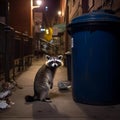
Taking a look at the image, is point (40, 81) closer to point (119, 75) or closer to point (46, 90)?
point (46, 90)

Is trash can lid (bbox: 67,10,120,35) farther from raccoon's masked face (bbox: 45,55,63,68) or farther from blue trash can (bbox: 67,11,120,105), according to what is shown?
raccoon's masked face (bbox: 45,55,63,68)

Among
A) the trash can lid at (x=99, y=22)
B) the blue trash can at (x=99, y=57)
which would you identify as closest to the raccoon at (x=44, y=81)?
the blue trash can at (x=99, y=57)

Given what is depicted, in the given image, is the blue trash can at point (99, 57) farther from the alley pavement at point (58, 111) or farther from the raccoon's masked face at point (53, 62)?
the raccoon's masked face at point (53, 62)

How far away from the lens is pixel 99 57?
589cm

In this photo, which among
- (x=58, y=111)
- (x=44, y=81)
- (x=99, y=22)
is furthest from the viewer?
(x=44, y=81)

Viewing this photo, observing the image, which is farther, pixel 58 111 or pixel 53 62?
pixel 53 62

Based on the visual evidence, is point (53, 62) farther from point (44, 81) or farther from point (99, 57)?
point (99, 57)

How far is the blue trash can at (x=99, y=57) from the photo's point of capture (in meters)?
5.87

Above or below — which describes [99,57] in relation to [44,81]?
above

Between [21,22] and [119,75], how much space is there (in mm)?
19856

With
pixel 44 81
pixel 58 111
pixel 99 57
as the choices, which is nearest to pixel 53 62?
pixel 44 81

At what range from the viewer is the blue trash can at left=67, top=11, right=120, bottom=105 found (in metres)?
5.87

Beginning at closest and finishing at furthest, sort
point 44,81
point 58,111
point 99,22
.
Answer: point 58,111 < point 99,22 < point 44,81

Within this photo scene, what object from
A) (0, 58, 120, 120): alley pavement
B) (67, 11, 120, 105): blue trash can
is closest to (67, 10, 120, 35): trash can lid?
(67, 11, 120, 105): blue trash can
